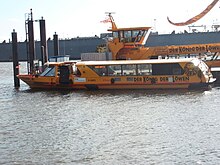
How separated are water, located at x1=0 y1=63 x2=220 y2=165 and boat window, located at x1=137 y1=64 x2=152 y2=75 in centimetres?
426

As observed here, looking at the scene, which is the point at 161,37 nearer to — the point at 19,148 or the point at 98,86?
the point at 98,86

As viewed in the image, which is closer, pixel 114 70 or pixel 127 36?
pixel 114 70


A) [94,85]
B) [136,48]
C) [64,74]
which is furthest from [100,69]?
[136,48]

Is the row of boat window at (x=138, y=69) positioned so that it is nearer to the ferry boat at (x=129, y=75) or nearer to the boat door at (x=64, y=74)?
the ferry boat at (x=129, y=75)

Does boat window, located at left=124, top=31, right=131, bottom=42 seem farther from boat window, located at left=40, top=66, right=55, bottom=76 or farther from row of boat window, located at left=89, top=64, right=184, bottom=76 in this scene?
boat window, located at left=40, top=66, right=55, bottom=76

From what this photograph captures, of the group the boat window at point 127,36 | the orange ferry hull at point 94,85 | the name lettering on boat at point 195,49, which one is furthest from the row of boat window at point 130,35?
the orange ferry hull at point 94,85

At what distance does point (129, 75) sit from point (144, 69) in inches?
51.2

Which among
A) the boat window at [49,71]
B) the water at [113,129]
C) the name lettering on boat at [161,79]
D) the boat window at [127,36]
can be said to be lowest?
the water at [113,129]

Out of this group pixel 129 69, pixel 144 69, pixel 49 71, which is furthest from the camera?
pixel 49 71

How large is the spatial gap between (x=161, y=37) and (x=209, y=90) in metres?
71.4

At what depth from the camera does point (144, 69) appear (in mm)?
38188

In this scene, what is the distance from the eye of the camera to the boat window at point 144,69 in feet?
125

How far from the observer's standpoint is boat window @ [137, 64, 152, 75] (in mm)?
38062

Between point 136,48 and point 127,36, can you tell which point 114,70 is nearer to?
point 136,48
